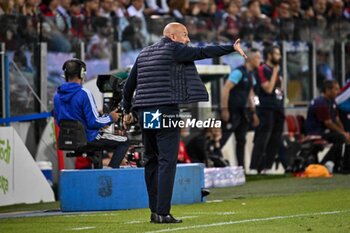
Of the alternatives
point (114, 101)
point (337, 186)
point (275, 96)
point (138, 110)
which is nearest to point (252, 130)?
point (275, 96)

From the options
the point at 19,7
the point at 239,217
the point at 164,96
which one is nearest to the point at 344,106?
the point at 19,7

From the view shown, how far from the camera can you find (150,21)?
21.5m

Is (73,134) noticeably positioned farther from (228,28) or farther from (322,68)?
(322,68)

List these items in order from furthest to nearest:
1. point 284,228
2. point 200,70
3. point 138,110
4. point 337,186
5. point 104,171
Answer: point 200,70 → point 337,186 → point 104,171 → point 138,110 → point 284,228

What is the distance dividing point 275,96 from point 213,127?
72.6 inches

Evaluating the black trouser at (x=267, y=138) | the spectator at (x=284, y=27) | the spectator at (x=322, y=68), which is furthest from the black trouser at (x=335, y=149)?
the spectator at (x=284, y=27)

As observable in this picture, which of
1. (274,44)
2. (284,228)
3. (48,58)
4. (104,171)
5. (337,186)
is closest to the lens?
(284,228)

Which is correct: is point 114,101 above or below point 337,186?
above

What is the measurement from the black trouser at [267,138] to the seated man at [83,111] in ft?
22.8

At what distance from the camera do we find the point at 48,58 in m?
20.0

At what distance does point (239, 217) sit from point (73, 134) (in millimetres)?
3483

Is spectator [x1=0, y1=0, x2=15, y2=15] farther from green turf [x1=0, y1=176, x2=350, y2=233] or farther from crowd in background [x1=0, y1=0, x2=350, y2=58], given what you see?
green turf [x1=0, y1=176, x2=350, y2=233]

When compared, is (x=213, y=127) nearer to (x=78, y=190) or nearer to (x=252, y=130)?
(x=252, y=130)

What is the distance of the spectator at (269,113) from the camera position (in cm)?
2277
